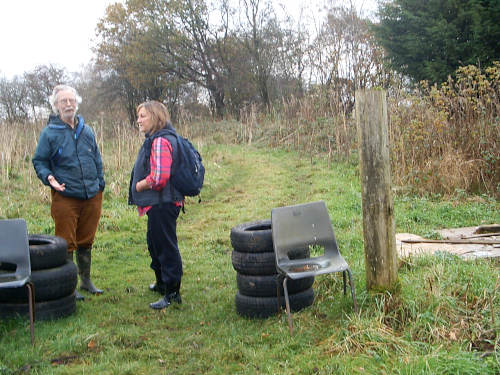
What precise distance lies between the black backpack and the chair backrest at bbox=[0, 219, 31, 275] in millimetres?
1377

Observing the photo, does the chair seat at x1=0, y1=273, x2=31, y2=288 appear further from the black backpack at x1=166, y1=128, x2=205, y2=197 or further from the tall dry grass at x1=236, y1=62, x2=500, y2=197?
the tall dry grass at x1=236, y1=62, x2=500, y2=197

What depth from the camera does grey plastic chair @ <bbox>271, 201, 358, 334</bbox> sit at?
4340mm

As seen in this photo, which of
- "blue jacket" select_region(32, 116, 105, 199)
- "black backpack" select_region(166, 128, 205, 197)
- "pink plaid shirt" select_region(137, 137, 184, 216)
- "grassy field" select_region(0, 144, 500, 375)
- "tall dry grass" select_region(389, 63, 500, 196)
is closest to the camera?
"grassy field" select_region(0, 144, 500, 375)

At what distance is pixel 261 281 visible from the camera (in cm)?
448

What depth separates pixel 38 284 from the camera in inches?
173

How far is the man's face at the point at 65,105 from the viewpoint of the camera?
5.04 meters

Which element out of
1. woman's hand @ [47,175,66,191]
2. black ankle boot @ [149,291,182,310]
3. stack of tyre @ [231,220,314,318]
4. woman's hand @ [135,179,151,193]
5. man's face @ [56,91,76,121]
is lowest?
black ankle boot @ [149,291,182,310]

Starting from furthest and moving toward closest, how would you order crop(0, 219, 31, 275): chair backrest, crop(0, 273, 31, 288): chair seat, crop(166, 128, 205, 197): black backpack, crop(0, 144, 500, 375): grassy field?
crop(166, 128, 205, 197): black backpack, crop(0, 219, 31, 275): chair backrest, crop(0, 273, 31, 288): chair seat, crop(0, 144, 500, 375): grassy field

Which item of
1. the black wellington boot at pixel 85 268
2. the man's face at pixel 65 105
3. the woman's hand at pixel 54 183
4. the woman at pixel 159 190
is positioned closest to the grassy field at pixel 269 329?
the black wellington boot at pixel 85 268

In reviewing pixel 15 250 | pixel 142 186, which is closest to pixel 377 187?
pixel 142 186

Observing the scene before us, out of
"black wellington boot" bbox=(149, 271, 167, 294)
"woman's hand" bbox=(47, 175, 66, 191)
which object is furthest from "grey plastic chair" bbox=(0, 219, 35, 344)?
"black wellington boot" bbox=(149, 271, 167, 294)

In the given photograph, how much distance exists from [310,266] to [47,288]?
227 cm

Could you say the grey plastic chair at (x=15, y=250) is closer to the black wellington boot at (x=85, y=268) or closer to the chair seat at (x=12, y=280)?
the chair seat at (x=12, y=280)

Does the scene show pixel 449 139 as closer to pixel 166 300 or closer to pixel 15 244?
pixel 166 300
